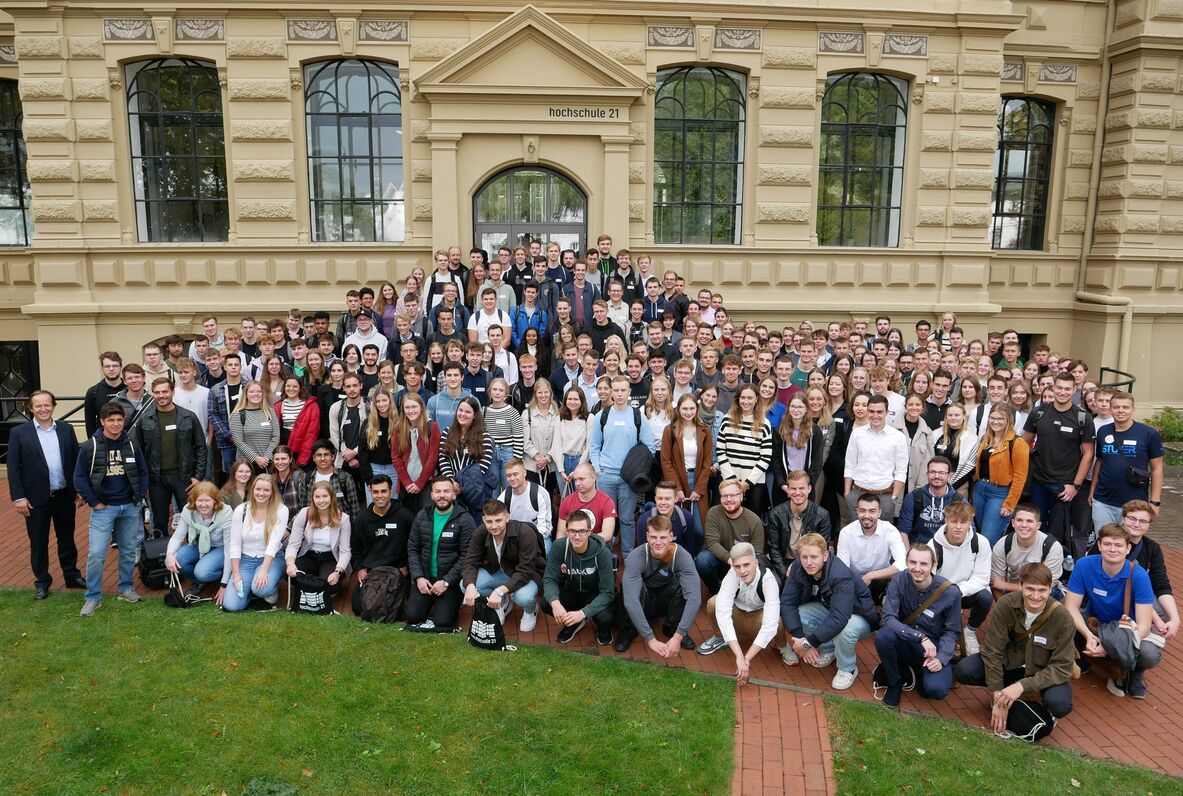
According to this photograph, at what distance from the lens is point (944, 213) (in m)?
16.4

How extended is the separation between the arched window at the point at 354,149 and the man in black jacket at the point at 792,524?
10.5 m

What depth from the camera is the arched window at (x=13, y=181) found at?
659 inches

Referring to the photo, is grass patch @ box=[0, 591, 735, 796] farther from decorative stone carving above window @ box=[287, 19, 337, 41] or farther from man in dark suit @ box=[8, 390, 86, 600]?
decorative stone carving above window @ box=[287, 19, 337, 41]

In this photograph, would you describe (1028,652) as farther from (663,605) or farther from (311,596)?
(311,596)

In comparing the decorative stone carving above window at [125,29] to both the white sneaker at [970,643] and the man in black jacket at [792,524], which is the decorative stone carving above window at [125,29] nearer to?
the man in black jacket at [792,524]

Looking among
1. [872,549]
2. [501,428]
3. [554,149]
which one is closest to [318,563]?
[501,428]

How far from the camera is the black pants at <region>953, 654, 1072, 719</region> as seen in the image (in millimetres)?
6461

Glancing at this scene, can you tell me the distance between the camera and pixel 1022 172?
60.0ft

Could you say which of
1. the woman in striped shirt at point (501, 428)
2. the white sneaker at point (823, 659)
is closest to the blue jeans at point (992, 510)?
the white sneaker at point (823, 659)

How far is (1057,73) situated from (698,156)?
8.19m

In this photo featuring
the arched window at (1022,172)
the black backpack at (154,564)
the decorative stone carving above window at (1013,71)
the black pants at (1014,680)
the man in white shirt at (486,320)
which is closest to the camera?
the black pants at (1014,680)

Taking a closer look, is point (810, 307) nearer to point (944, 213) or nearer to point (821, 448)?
point (944, 213)

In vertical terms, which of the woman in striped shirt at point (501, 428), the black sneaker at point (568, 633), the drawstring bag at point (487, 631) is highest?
the woman in striped shirt at point (501, 428)

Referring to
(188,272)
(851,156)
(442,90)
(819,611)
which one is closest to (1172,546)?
(819,611)
